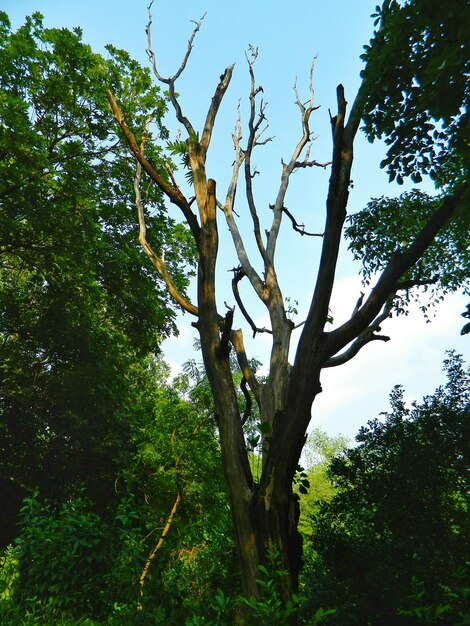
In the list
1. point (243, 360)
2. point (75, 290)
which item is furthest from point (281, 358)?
point (75, 290)

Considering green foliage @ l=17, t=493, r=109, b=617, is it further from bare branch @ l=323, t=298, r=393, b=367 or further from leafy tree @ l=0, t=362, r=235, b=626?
bare branch @ l=323, t=298, r=393, b=367

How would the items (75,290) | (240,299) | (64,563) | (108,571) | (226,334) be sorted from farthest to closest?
Result: (75,290), (240,299), (108,571), (64,563), (226,334)

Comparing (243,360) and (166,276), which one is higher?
(166,276)

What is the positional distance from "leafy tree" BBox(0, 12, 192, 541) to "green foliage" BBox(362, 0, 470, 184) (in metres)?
8.38

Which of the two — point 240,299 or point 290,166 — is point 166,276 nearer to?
point 240,299

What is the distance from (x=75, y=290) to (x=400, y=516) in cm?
1069

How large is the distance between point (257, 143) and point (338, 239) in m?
5.65

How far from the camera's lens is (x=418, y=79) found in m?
5.72

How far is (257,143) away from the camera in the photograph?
32.2 ft

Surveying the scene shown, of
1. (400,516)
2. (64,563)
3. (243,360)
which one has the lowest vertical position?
(64,563)

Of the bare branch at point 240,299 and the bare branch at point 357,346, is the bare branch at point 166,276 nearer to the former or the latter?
the bare branch at point 240,299

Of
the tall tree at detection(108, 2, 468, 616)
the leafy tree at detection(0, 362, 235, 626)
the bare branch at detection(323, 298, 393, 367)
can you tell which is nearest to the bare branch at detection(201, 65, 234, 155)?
the tall tree at detection(108, 2, 468, 616)

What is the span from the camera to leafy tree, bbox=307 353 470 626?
6.95m

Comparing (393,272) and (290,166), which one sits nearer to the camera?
(393,272)
